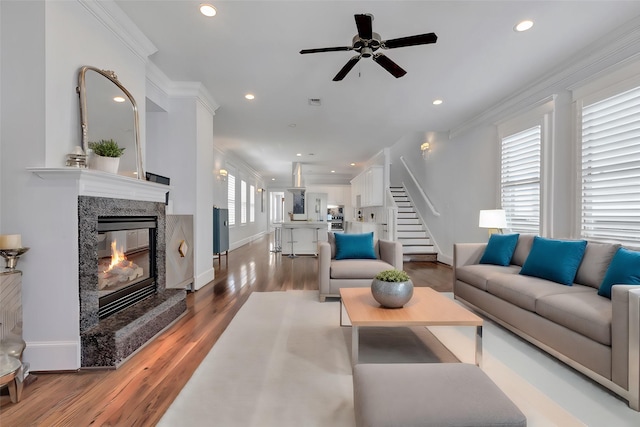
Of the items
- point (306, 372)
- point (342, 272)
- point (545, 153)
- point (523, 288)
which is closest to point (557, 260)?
point (523, 288)

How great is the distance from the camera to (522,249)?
3.35 metres

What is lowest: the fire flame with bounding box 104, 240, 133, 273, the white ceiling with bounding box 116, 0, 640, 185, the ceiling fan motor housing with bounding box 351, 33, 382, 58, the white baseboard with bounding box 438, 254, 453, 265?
the white baseboard with bounding box 438, 254, 453, 265

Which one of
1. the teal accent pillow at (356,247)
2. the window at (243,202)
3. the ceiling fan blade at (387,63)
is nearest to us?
the ceiling fan blade at (387,63)

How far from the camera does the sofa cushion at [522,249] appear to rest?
3291 millimetres

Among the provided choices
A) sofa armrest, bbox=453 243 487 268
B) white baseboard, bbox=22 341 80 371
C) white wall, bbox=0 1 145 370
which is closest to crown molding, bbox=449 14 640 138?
sofa armrest, bbox=453 243 487 268

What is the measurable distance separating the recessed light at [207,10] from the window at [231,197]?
6307mm

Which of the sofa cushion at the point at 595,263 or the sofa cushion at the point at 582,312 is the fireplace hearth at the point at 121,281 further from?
the sofa cushion at the point at 595,263

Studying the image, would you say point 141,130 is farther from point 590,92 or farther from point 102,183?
point 590,92

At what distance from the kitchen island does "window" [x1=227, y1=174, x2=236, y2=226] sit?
6.33ft

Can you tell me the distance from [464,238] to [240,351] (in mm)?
4831

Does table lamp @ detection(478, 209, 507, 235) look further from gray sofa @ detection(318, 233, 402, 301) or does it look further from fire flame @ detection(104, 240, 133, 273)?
fire flame @ detection(104, 240, 133, 273)

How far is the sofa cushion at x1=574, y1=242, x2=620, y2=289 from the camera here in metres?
2.43

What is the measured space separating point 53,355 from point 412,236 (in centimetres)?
674

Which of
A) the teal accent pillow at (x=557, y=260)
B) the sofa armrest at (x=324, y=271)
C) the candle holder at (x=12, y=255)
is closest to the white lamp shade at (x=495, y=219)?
the teal accent pillow at (x=557, y=260)
